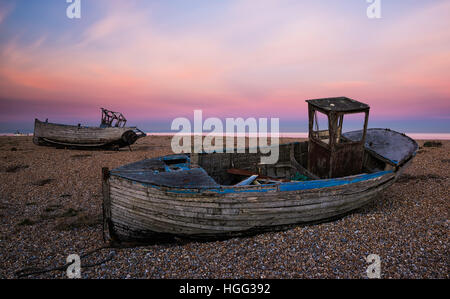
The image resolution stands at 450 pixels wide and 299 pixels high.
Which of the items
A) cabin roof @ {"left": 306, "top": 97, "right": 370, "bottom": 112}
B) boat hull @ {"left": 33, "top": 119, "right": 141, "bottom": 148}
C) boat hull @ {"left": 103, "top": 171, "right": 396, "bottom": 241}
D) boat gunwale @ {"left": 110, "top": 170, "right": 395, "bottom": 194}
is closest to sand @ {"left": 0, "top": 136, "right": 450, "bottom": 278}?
boat hull @ {"left": 103, "top": 171, "right": 396, "bottom": 241}

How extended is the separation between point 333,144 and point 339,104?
4.88 feet

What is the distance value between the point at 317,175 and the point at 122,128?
20539mm

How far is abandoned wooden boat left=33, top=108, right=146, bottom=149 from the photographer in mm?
23969

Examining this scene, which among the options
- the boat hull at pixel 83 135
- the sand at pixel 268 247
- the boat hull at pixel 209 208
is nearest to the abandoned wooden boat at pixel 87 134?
the boat hull at pixel 83 135

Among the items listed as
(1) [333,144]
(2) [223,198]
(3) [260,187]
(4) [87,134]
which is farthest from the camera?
(4) [87,134]

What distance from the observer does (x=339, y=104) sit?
8398 mm

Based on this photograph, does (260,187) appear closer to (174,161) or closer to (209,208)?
(209,208)

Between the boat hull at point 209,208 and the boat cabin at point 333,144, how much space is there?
1327 millimetres

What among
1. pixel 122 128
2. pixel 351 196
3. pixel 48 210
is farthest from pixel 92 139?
pixel 351 196

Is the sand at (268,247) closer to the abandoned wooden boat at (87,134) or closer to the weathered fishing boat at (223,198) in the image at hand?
the weathered fishing boat at (223,198)

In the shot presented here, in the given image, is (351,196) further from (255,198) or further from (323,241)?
(255,198)

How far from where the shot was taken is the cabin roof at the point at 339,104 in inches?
316

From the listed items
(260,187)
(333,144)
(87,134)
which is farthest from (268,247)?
(87,134)

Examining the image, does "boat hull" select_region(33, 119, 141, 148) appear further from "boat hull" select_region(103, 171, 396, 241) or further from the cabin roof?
the cabin roof
